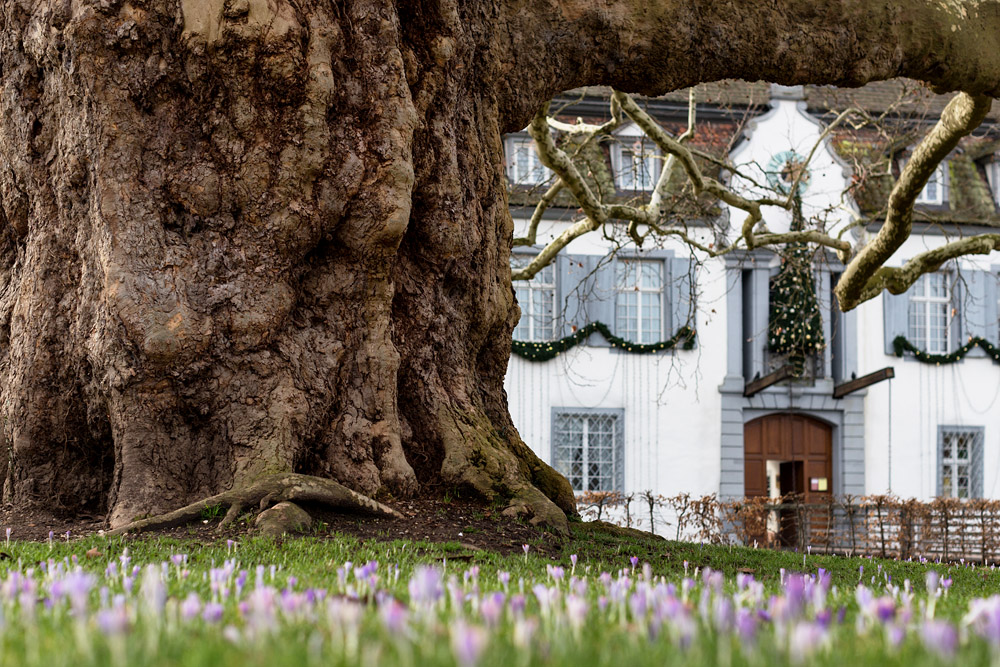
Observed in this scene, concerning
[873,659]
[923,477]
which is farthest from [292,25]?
[923,477]

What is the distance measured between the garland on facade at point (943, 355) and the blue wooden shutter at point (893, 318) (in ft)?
0.45

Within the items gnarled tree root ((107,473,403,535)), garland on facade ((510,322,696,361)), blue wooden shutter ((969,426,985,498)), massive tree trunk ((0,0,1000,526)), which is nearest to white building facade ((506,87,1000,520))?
blue wooden shutter ((969,426,985,498))

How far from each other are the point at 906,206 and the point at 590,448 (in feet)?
48.4

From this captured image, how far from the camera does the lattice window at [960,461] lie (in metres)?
26.6

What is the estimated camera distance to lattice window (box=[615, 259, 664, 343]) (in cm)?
2631

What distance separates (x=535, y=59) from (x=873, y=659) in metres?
6.98

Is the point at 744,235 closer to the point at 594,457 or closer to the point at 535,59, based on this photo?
the point at 535,59

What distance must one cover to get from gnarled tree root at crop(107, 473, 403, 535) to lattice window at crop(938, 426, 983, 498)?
2359 centimetres

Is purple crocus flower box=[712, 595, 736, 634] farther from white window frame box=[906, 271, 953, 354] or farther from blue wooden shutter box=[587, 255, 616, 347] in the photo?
white window frame box=[906, 271, 953, 354]

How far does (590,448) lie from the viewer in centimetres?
2556

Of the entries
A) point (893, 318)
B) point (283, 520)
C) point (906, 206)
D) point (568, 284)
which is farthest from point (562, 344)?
point (283, 520)

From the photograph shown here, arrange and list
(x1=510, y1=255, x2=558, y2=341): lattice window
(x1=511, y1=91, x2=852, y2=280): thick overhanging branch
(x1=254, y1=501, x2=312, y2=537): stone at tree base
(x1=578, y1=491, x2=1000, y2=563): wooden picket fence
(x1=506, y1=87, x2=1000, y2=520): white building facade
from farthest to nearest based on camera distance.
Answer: (x1=510, y1=255, x2=558, y2=341): lattice window
(x1=506, y1=87, x2=1000, y2=520): white building facade
(x1=578, y1=491, x2=1000, y2=563): wooden picket fence
(x1=511, y1=91, x2=852, y2=280): thick overhanging branch
(x1=254, y1=501, x2=312, y2=537): stone at tree base

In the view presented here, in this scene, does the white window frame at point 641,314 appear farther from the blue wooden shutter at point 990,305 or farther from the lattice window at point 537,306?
the blue wooden shutter at point 990,305

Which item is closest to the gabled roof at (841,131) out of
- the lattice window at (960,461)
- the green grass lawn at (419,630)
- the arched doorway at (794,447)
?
the lattice window at (960,461)
